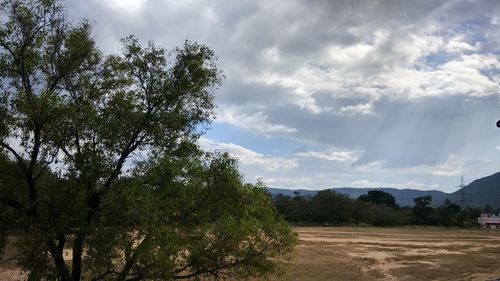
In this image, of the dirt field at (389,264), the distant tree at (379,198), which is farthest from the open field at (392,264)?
the distant tree at (379,198)

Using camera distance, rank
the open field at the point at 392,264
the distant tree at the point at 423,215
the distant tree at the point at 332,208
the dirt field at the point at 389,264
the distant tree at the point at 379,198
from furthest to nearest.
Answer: the distant tree at the point at 379,198, the distant tree at the point at 423,215, the distant tree at the point at 332,208, the open field at the point at 392,264, the dirt field at the point at 389,264

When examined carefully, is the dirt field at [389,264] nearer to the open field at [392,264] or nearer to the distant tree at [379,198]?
the open field at [392,264]

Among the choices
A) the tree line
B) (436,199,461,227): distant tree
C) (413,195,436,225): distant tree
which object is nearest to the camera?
the tree line

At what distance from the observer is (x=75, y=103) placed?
1427 centimetres

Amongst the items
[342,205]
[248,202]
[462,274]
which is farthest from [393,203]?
[248,202]

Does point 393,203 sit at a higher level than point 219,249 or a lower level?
higher

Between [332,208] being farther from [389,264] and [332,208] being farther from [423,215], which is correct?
[389,264]

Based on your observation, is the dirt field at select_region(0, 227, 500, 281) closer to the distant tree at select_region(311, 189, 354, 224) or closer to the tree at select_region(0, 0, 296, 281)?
the tree at select_region(0, 0, 296, 281)

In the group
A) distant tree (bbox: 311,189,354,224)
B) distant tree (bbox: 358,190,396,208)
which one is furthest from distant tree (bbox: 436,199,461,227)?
distant tree (bbox: 358,190,396,208)

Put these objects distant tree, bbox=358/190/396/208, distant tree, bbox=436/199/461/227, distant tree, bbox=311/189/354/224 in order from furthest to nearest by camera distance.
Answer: distant tree, bbox=358/190/396/208, distant tree, bbox=436/199/461/227, distant tree, bbox=311/189/354/224

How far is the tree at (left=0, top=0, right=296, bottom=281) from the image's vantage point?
12.7 m

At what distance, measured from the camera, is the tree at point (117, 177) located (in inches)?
501

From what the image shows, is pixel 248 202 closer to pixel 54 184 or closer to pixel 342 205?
pixel 54 184

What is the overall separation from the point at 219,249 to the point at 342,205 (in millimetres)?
132882
